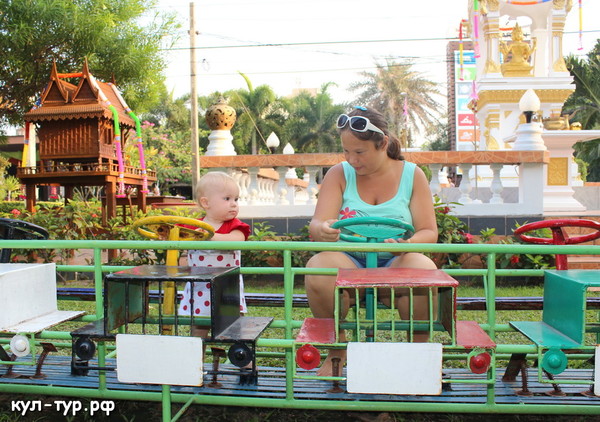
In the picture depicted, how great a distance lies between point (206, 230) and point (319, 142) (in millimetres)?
34834

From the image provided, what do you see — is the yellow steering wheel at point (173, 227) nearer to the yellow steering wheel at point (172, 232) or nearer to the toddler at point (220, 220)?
the yellow steering wheel at point (172, 232)

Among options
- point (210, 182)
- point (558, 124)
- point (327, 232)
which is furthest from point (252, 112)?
point (327, 232)

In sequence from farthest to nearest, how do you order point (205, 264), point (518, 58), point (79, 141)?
point (518, 58), point (79, 141), point (205, 264)

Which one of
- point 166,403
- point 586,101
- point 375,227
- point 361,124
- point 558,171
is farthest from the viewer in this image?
point 586,101

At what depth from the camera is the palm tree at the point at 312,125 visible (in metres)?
36.9

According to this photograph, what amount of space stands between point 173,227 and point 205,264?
29cm

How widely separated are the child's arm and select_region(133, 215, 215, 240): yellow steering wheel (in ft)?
0.36

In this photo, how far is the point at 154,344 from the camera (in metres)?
2.16

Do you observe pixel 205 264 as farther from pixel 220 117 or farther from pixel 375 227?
pixel 220 117

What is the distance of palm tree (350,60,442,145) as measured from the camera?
131 ft

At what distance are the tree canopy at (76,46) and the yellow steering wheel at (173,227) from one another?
29.5 feet

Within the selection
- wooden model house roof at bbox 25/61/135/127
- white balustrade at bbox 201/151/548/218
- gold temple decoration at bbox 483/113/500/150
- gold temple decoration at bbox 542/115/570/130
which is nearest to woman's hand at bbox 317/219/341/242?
white balustrade at bbox 201/151/548/218

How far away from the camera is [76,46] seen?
11844mm

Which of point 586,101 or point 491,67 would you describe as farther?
point 586,101
